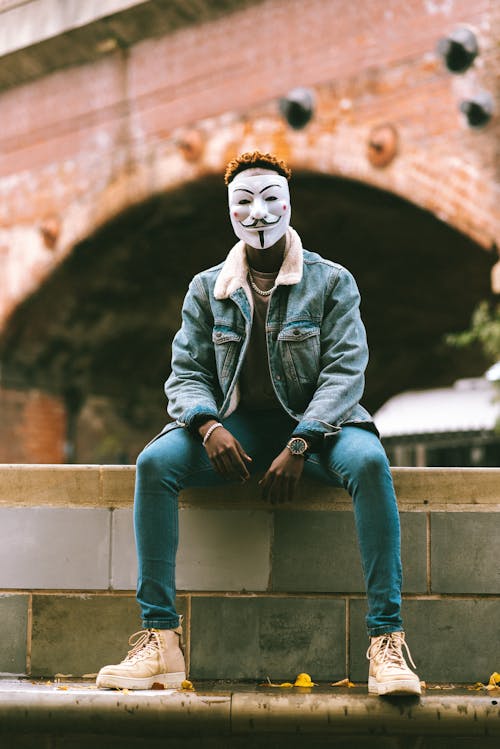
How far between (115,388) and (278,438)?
11464 millimetres

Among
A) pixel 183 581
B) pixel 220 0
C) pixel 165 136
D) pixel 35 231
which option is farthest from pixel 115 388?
pixel 183 581

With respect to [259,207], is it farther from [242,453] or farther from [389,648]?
[389,648]

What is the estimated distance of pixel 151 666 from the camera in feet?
11.4

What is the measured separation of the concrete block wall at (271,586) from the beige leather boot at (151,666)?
0.41 m

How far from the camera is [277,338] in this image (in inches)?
149

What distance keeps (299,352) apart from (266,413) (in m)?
0.28

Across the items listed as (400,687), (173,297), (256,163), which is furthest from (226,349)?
(173,297)

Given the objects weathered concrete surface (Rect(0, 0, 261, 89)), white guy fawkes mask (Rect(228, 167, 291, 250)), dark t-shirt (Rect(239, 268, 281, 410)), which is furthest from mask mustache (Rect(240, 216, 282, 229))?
weathered concrete surface (Rect(0, 0, 261, 89))

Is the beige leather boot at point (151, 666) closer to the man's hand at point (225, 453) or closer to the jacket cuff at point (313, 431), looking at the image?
the man's hand at point (225, 453)

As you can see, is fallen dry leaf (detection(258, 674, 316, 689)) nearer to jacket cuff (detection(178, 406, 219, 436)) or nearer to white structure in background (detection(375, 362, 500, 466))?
jacket cuff (detection(178, 406, 219, 436))

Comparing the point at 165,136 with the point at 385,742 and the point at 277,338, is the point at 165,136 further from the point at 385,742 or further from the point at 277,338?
the point at 385,742

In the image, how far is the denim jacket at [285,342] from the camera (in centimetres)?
371

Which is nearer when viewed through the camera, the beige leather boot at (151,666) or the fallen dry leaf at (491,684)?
the beige leather boot at (151,666)

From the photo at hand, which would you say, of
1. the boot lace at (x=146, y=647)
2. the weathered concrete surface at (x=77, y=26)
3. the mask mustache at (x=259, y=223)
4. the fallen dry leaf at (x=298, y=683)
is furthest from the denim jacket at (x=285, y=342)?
the weathered concrete surface at (x=77, y=26)
